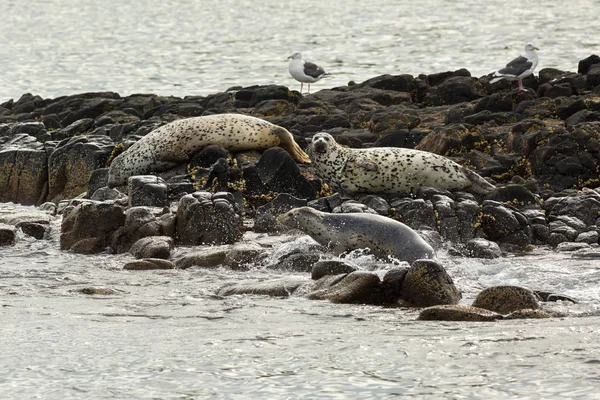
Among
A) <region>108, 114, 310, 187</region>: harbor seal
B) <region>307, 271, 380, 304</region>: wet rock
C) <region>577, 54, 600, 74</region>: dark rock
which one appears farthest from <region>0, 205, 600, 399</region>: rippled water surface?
<region>577, 54, 600, 74</region>: dark rock

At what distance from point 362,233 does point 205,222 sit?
236 cm

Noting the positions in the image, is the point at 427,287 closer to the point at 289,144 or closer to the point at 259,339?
the point at 259,339

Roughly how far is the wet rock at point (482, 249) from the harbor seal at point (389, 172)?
71.7 inches

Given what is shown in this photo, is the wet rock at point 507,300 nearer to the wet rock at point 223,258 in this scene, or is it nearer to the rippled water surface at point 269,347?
the rippled water surface at point 269,347

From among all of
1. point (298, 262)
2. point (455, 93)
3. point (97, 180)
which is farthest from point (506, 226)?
point (455, 93)

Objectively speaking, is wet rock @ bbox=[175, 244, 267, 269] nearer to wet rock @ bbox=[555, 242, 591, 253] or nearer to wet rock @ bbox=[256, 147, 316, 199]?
wet rock @ bbox=[256, 147, 316, 199]

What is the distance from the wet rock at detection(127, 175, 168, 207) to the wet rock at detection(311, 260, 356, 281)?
→ 4051mm

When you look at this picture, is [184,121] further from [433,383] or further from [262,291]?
[433,383]

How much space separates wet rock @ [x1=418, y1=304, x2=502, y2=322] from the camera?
9.58 meters

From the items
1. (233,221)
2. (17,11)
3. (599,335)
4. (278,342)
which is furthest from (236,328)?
(17,11)

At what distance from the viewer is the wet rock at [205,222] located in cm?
1402

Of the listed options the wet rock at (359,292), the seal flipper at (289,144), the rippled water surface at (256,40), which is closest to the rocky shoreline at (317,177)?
the seal flipper at (289,144)

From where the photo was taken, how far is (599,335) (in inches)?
351

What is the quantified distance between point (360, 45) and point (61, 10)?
90.9 ft
